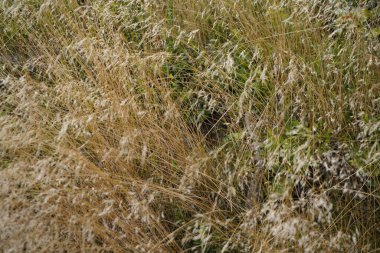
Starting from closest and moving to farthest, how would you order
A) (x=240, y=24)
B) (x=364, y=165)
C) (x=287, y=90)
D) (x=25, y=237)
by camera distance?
(x=25, y=237) < (x=364, y=165) < (x=287, y=90) < (x=240, y=24)

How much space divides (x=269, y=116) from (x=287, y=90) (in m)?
0.15

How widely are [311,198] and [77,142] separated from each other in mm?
1125

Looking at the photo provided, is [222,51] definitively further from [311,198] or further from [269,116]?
[311,198]

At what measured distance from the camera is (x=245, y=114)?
95.0 inches

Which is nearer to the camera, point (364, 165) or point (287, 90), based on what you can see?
point (364, 165)

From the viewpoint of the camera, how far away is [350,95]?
93.4 inches

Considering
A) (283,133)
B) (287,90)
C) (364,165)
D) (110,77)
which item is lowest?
(364,165)

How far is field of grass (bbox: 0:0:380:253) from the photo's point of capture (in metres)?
2.03

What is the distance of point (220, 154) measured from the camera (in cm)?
248

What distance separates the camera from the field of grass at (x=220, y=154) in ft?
6.65

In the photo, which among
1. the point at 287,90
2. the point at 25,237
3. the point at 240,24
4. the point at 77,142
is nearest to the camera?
the point at 25,237

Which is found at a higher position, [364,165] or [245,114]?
[245,114]

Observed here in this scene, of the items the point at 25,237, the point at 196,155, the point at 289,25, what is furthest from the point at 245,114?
the point at 25,237

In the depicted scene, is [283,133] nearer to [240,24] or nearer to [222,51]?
[222,51]
